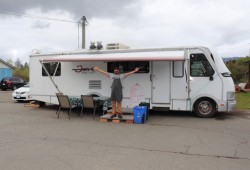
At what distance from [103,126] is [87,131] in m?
0.94

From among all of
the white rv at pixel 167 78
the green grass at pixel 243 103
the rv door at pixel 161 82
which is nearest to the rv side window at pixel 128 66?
the white rv at pixel 167 78

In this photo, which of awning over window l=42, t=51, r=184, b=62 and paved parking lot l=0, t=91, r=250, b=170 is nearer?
paved parking lot l=0, t=91, r=250, b=170

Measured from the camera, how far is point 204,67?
11234mm

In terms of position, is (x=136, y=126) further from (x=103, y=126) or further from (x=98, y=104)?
(x=98, y=104)

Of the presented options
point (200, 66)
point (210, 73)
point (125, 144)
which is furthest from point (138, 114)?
point (210, 73)

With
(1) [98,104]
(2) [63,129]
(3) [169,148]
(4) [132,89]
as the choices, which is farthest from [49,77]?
(3) [169,148]

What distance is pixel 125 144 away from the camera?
7.36 meters

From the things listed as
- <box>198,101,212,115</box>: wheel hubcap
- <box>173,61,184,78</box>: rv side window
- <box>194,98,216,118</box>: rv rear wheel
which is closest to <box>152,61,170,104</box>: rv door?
<box>173,61,184,78</box>: rv side window

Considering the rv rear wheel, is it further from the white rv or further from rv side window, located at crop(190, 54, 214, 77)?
rv side window, located at crop(190, 54, 214, 77)

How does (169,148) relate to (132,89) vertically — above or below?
below

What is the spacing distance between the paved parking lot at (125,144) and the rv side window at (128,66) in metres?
2.00

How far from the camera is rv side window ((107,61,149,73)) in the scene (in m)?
11.9

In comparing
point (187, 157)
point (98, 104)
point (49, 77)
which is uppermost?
point (49, 77)

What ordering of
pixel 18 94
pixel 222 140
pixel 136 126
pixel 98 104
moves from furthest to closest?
pixel 18 94
pixel 98 104
pixel 136 126
pixel 222 140
